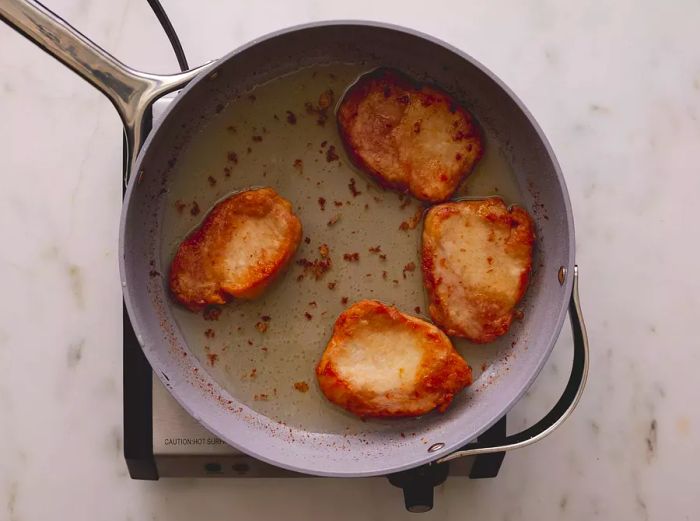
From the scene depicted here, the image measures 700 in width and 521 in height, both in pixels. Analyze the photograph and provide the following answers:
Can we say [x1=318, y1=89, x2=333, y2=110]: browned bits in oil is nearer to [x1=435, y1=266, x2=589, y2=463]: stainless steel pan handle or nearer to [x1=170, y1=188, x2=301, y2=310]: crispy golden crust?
[x1=170, y1=188, x2=301, y2=310]: crispy golden crust

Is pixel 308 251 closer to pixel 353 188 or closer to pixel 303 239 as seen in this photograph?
pixel 303 239

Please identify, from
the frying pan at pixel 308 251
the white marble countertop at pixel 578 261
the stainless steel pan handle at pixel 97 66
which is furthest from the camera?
the white marble countertop at pixel 578 261

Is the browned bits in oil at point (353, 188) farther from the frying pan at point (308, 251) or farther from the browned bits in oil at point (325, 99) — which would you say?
the browned bits in oil at point (325, 99)

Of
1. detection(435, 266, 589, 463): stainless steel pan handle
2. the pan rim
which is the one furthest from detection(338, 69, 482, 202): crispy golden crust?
detection(435, 266, 589, 463): stainless steel pan handle

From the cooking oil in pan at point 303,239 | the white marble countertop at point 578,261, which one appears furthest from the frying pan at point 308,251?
the white marble countertop at point 578,261

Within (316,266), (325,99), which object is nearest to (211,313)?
(316,266)

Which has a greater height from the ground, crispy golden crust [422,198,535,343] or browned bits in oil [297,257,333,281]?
crispy golden crust [422,198,535,343]
